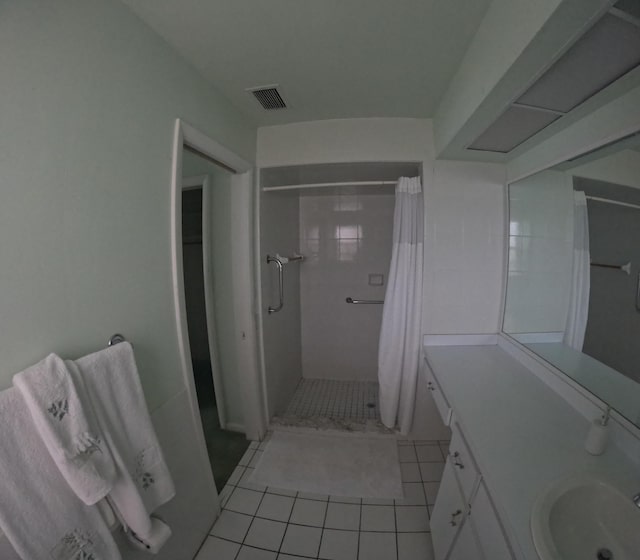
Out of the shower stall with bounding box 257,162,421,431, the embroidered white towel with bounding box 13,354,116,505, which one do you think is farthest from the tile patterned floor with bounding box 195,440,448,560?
the embroidered white towel with bounding box 13,354,116,505

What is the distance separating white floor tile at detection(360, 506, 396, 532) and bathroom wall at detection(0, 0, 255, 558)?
903mm

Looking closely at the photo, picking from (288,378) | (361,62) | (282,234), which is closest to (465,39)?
(361,62)

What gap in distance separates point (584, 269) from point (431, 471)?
4.92 feet

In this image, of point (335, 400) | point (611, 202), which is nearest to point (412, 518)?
point (335, 400)

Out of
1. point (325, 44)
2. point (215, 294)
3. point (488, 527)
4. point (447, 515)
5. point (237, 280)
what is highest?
point (325, 44)

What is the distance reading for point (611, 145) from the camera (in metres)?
0.97

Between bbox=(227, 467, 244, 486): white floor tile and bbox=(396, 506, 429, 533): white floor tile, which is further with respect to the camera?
bbox=(227, 467, 244, 486): white floor tile

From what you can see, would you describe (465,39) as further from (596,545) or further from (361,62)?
(596,545)

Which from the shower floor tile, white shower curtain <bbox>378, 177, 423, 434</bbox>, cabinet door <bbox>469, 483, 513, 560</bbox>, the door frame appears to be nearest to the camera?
cabinet door <bbox>469, 483, 513, 560</bbox>

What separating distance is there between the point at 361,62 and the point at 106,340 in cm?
157

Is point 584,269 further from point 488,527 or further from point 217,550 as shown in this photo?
point 217,550

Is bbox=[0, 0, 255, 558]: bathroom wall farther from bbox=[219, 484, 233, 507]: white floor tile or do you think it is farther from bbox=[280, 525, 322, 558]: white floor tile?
bbox=[280, 525, 322, 558]: white floor tile

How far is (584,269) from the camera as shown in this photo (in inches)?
44.8

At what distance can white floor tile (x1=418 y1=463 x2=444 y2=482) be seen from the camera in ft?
5.12
